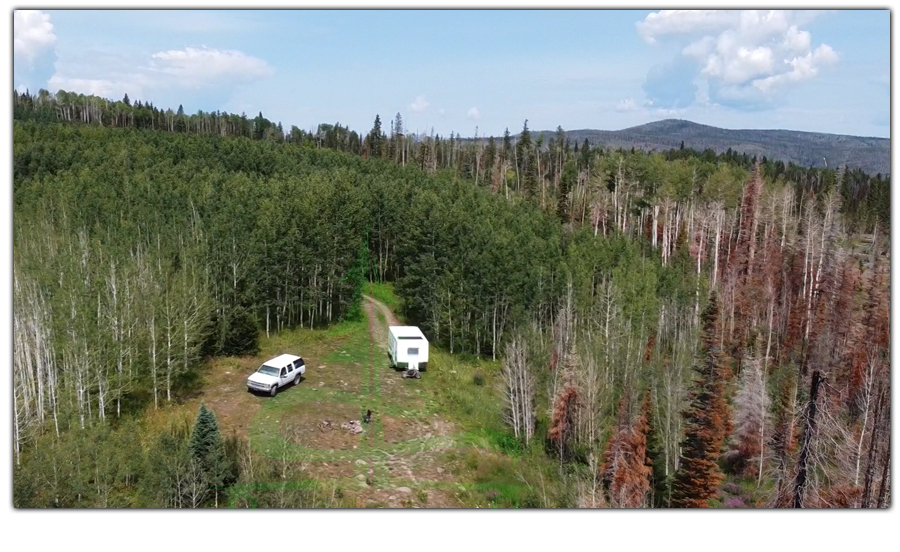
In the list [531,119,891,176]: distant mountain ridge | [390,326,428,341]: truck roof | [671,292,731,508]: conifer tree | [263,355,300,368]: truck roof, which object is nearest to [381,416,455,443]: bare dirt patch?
[263,355,300,368]: truck roof

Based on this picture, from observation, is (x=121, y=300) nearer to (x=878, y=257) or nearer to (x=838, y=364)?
(x=838, y=364)

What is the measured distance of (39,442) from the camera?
22672mm

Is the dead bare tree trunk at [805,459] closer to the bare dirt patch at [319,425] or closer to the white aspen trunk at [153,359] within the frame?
the bare dirt patch at [319,425]

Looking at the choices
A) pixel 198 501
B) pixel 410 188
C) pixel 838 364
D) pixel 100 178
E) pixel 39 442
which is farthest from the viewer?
pixel 410 188

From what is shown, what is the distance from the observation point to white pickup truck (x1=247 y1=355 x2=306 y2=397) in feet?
110

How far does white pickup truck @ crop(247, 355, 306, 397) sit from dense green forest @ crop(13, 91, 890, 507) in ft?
12.2

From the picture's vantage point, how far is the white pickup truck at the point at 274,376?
110 ft

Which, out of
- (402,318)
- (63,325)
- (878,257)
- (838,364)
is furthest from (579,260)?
(63,325)

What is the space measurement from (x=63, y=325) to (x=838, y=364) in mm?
45411

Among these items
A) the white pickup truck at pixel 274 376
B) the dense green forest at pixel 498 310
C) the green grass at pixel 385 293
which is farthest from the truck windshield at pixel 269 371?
the green grass at pixel 385 293

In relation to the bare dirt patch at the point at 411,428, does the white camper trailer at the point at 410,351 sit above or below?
above

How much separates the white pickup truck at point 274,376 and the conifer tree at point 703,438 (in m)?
19.4

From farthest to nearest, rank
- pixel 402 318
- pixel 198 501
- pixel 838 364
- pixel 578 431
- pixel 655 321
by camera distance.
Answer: pixel 402 318 < pixel 655 321 < pixel 838 364 < pixel 578 431 < pixel 198 501

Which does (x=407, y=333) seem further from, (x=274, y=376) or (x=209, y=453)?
(x=209, y=453)
